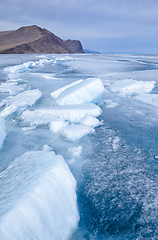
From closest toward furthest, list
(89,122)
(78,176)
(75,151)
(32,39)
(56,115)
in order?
1. (78,176)
2. (75,151)
3. (89,122)
4. (56,115)
5. (32,39)

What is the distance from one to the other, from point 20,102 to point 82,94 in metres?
1.51

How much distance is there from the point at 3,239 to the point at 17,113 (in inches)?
113

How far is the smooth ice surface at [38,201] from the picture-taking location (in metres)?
1.04

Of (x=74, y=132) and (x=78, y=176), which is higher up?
(x=74, y=132)

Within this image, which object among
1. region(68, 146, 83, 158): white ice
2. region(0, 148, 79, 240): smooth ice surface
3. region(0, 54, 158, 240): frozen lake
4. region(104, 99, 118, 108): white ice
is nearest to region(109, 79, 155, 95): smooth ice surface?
region(104, 99, 118, 108): white ice

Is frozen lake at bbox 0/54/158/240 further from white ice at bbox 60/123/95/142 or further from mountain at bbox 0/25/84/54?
mountain at bbox 0/25/84/54

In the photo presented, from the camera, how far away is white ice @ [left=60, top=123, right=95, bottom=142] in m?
2.53

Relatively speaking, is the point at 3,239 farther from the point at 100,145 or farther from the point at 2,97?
the point at 2,97

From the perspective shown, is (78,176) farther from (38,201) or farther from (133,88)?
(133,88)

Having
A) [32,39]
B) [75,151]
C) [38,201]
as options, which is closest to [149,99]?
[75,151]

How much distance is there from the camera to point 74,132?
2.55 m

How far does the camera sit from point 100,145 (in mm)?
2416

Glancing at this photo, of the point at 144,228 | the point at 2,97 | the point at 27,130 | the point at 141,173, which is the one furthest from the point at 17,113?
the point at 144,228

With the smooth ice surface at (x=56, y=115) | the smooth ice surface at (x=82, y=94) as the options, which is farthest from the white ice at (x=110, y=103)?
the smooth ice surface at (x=56, y=115)
